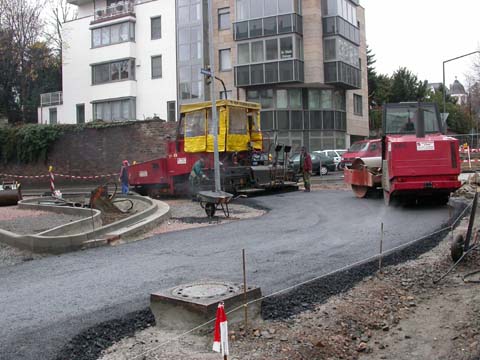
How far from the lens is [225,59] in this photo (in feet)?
149

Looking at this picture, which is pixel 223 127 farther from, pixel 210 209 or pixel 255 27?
pixel 255 27

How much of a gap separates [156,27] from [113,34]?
13.1 ft

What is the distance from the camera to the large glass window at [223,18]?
1775 inches

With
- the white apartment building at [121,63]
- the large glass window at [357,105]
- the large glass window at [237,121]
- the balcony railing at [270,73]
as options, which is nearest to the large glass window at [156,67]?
the white apartment building at [121,63]

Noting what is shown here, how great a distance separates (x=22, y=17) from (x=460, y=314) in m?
44.9

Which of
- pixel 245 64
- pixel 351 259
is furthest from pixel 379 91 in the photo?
pixel 351 259

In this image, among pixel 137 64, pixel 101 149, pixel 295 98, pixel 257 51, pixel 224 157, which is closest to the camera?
pixel 224 157

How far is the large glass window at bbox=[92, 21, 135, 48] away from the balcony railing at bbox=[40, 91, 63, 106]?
594 cm

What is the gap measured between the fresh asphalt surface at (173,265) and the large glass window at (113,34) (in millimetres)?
36323

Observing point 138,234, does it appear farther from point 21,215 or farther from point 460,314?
point 460,314

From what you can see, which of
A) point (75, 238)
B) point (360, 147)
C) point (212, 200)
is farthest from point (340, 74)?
point (75, 238)

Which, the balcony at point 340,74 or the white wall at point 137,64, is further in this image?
the white wall at point 137,64

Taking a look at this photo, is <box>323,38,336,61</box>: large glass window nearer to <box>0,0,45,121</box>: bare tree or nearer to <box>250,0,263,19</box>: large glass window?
<box>250,0,263,19</box>: large glass window

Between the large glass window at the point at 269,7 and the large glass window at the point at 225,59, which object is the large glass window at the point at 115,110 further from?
the large glass window at the point at 269,7
